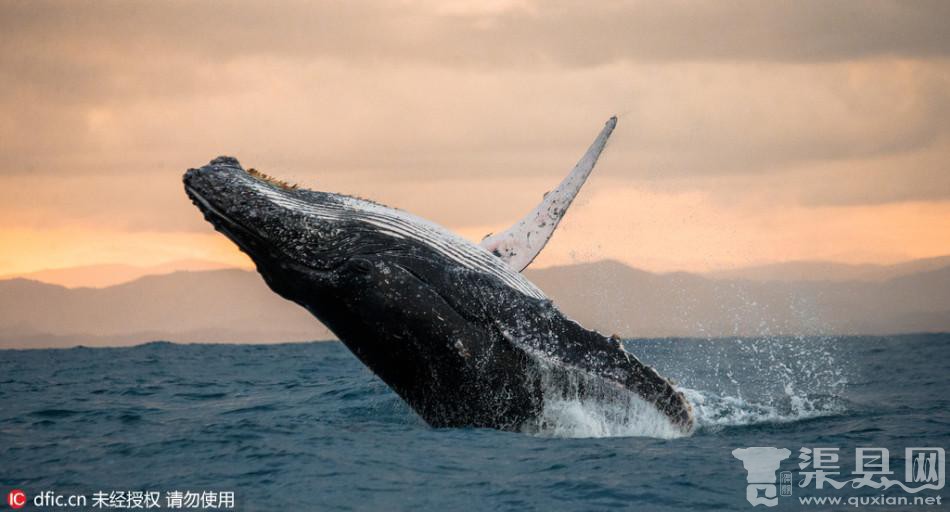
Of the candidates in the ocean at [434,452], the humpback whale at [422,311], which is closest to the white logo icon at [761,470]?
the ocean at [434,452]

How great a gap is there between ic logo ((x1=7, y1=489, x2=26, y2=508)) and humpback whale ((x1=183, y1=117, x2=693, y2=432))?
9.48ft

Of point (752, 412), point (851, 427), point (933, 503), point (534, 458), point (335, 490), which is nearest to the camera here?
point (933, 503)

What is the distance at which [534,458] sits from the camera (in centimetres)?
916

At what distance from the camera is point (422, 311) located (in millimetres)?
9562

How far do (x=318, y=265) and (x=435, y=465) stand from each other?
7.14 ft

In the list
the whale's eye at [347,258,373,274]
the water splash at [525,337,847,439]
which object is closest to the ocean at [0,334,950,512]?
the water splash at [525,337,847,439]

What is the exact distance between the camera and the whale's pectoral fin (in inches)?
428

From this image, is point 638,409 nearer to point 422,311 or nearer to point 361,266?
point 422,311

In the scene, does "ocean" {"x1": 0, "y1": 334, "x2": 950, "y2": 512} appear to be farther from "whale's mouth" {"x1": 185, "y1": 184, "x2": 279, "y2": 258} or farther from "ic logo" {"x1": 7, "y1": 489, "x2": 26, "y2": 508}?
"whale's mouth" {"x1": 185, "y1": 184, "x2": 279, "y2": 258}

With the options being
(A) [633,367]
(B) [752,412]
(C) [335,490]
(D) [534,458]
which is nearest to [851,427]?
(B) [752,412]

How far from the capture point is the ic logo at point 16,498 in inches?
336

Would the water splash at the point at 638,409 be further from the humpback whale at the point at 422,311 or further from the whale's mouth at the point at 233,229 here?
the whale's mouth at the point at 233,229

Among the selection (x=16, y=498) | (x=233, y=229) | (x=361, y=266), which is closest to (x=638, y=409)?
(x=361, y=266)

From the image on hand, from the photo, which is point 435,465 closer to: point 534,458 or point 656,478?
point 534,458
